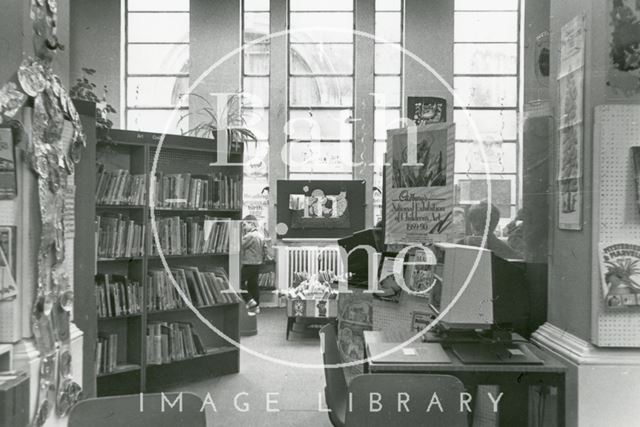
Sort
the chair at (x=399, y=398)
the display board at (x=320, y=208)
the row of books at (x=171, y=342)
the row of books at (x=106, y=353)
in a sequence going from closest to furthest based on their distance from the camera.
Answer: the chair at (x=399, y=398) < the row of books at (x=106, y=353) < the row of books at (x=171, y=342) < the display board at (x=320, y=208)

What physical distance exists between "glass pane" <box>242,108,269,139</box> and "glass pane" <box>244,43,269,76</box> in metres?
0.60

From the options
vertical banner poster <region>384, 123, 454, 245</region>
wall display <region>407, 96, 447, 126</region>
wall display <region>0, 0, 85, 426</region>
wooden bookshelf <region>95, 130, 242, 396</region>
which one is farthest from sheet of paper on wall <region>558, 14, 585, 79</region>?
wooden bookshelf <region>95, 130, 242, 396</region>

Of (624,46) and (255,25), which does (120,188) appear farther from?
(255,25)

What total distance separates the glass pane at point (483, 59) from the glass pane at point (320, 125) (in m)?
1.85

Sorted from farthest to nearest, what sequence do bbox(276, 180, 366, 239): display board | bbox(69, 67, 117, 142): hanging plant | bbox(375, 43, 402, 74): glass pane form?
bbox(375, 43, 402, 74): glass pane, bbox(276, 180, 366, 239): display board, bbox(69, 67, 117, 142): hanging plant

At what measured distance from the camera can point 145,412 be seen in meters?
2.01

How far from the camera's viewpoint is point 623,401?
2.75 m

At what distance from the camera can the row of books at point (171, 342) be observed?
5273 millimetres

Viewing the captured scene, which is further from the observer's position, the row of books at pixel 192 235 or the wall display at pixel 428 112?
the wall display at pixel 428 112

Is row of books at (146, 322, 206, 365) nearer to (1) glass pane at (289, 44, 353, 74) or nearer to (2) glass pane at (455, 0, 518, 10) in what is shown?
(1) glass pane at (289, 44, 353, 74)

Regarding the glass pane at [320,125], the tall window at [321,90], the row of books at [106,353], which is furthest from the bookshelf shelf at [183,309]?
the glass pane at [320,125]

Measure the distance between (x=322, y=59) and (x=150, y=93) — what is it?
2.70 meters

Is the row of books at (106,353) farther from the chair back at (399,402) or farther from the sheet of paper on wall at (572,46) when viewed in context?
the sheet of paper on wall at (572,46)

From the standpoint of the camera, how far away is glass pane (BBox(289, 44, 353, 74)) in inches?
392
